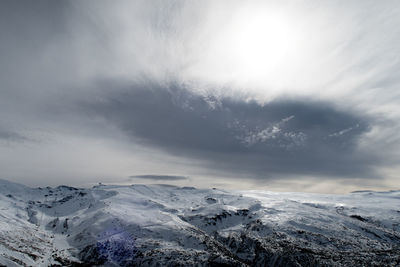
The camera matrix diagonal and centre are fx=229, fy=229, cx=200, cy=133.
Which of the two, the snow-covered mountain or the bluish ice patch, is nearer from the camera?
the snow-covered mountain

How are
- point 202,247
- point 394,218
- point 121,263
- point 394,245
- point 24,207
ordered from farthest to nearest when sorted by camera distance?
point 24,207 < point 394,218 < point 394,245 < point 202,247 < point 121,263

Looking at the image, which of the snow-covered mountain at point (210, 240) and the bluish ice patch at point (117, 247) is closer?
the snow-covered mountain at point (210, 240)

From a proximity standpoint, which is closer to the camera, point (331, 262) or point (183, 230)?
point (331, 262)

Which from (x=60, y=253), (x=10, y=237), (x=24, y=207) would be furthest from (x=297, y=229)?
(x=24, y=207)

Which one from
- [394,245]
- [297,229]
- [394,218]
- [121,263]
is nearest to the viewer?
[121,263]

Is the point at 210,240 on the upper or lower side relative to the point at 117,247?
upper

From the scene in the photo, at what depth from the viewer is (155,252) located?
8525 cm

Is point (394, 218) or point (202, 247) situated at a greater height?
point (394, 218)

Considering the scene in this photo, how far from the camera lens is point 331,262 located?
82062 millimetres

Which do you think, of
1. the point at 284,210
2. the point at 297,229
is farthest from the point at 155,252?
the point at 284,210

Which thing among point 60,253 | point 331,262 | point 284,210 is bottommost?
point 60,253

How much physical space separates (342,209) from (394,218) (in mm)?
34959

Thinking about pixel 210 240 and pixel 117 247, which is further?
pixel 210 240

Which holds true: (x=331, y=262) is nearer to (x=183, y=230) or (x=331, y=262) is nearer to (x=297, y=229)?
(x=297, y=229)
